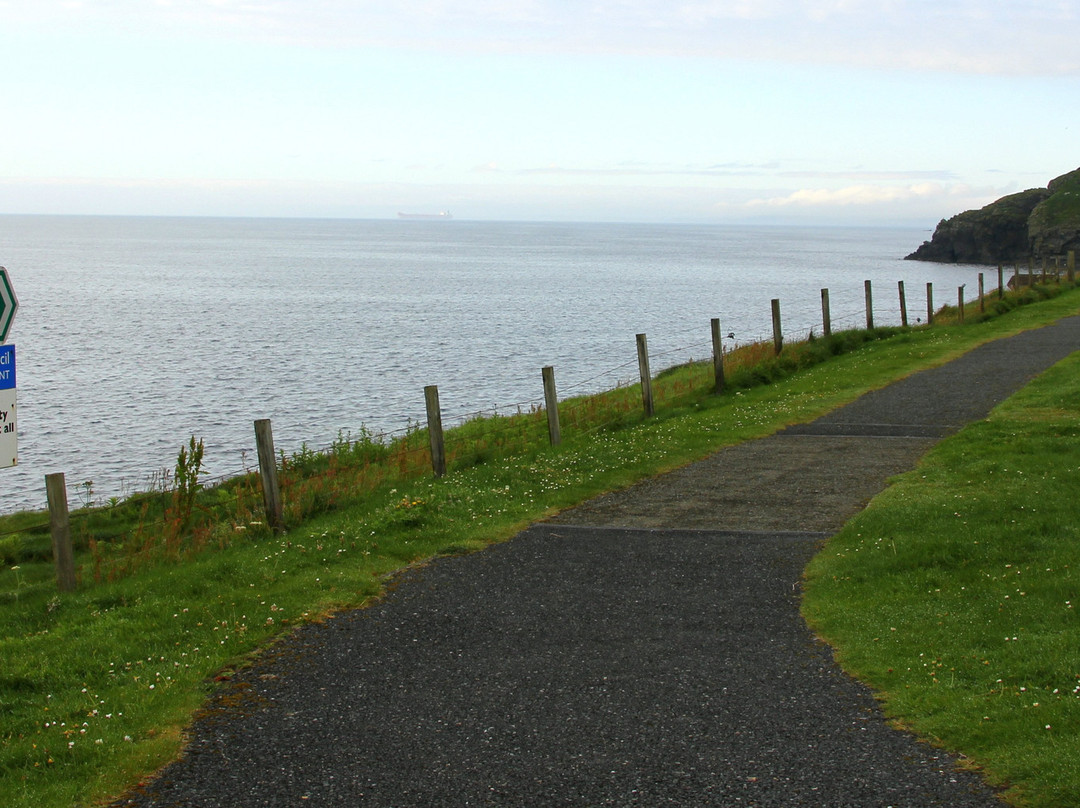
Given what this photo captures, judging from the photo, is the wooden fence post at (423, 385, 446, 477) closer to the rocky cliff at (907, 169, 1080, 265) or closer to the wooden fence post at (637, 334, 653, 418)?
the wooden fence post at (637, 334, 653, 418)

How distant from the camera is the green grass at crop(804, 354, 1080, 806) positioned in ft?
19.9

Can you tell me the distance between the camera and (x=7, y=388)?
7.84 meters

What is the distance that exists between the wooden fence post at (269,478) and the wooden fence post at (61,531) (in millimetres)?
2282

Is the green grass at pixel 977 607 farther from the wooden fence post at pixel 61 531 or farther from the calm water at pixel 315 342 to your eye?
the calm water at pixel 315 342

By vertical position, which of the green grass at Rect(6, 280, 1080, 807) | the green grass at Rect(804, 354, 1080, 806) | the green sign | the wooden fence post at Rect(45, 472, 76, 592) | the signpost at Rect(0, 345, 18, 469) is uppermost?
the green sign

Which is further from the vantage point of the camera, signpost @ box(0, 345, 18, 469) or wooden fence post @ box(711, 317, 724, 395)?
wooden fence post @ box(711, 317, 724, 395)

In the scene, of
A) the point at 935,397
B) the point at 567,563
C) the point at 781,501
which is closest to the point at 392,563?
the point at 567,563

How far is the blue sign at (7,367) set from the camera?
772 centimetres

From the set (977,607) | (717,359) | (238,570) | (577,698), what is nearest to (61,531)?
(238,570)

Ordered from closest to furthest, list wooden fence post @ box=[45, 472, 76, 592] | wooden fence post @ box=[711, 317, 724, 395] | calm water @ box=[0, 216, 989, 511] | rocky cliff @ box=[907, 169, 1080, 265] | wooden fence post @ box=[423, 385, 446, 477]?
1. wooden fence post @ box=[45, 472, 76, 592]
2. wooden fence post @ box=[423, 385, 446, 477]
3. wooden fence post @ box=[711, 317, 724, 395]
4. calm water @ box=[0, 216, 989, 511]
5. rocky cliff @ box=[907, 169, 1080, 265]

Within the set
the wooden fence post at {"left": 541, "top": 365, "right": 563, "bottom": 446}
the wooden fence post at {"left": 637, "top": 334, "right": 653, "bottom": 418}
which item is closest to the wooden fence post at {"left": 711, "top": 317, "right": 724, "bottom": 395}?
the wooden fence post at {"left": 637, "top": 334, "right": 653, "bottom": 418}

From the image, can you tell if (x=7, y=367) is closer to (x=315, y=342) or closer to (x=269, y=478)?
(x=269, y=478)

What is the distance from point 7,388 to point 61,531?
2.76m

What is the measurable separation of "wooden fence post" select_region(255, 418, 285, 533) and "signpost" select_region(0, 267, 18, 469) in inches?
166
